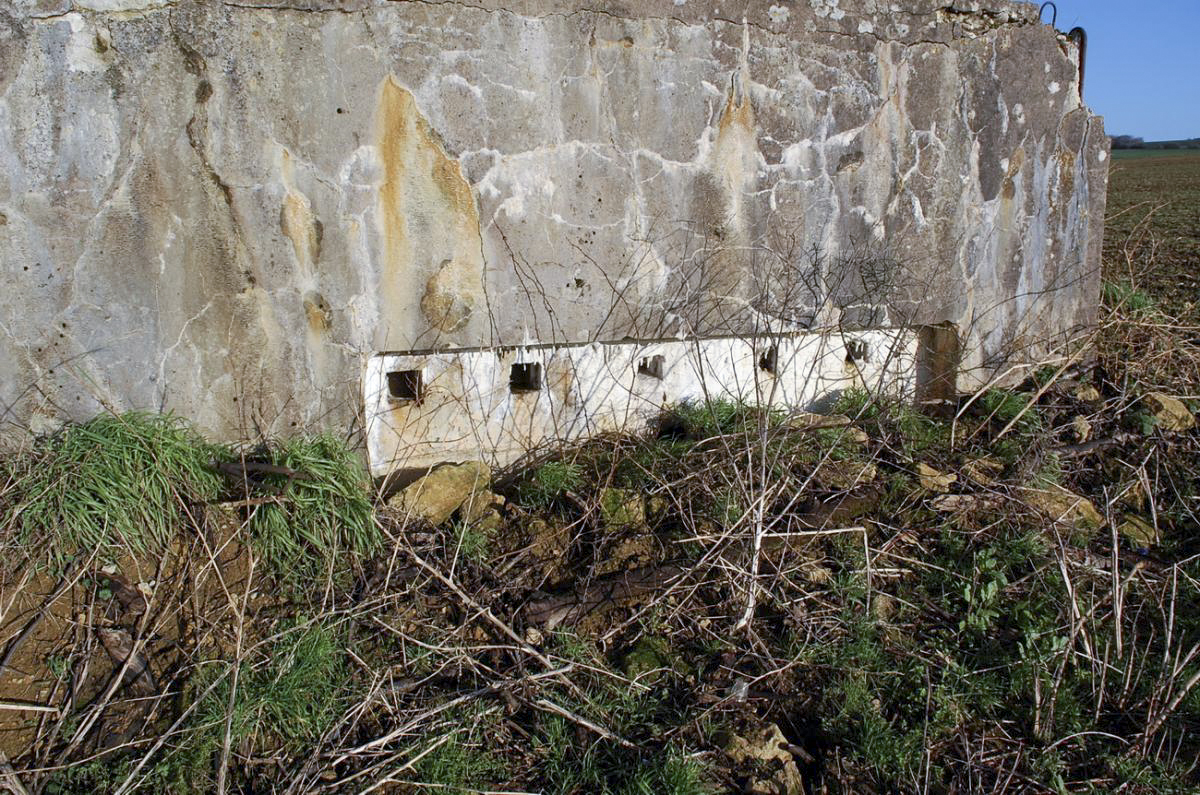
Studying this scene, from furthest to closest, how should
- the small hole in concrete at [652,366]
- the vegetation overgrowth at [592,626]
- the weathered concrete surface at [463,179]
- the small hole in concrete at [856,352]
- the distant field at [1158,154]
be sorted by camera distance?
1. the distant field at [1158,154]
2. the small hole in concrete at [856,352]
3. the small hole in concrete at [652,366]
4. the weathered concrete surface at [463,179]
5. the vegetation overgrowth at [592,626]

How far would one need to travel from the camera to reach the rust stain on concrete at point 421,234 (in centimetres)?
291

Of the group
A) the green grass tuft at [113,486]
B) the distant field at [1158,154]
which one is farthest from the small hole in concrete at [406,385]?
the distant field at [1158,154]

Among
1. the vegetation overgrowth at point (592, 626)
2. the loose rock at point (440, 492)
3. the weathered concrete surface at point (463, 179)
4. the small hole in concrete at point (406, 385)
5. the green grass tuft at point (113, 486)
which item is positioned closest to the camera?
the vegetation overgrowth at point (592, 626)

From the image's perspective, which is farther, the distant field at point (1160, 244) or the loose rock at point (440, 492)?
the distant field at point (1160, 244)

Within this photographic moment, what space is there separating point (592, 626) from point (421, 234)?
1.41m

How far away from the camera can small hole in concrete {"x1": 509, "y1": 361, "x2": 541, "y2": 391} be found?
10.9ft

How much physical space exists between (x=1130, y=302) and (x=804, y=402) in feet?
6.88

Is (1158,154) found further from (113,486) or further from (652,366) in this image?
(113,486)

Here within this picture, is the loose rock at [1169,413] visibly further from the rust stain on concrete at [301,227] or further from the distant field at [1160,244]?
the rust stain on concrete at [301,227]

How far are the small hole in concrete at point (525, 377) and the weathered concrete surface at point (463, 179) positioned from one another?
0.44 feet

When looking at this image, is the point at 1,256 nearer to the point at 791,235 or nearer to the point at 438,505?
the point at 438,505

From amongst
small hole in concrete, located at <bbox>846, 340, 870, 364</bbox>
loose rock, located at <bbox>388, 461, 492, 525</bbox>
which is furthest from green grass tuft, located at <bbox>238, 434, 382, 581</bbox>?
small hole in concrete, located at <bbox>846, 340, 870, 364</bbox>

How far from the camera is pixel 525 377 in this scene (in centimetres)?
337

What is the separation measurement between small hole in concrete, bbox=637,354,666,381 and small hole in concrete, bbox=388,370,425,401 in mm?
866
